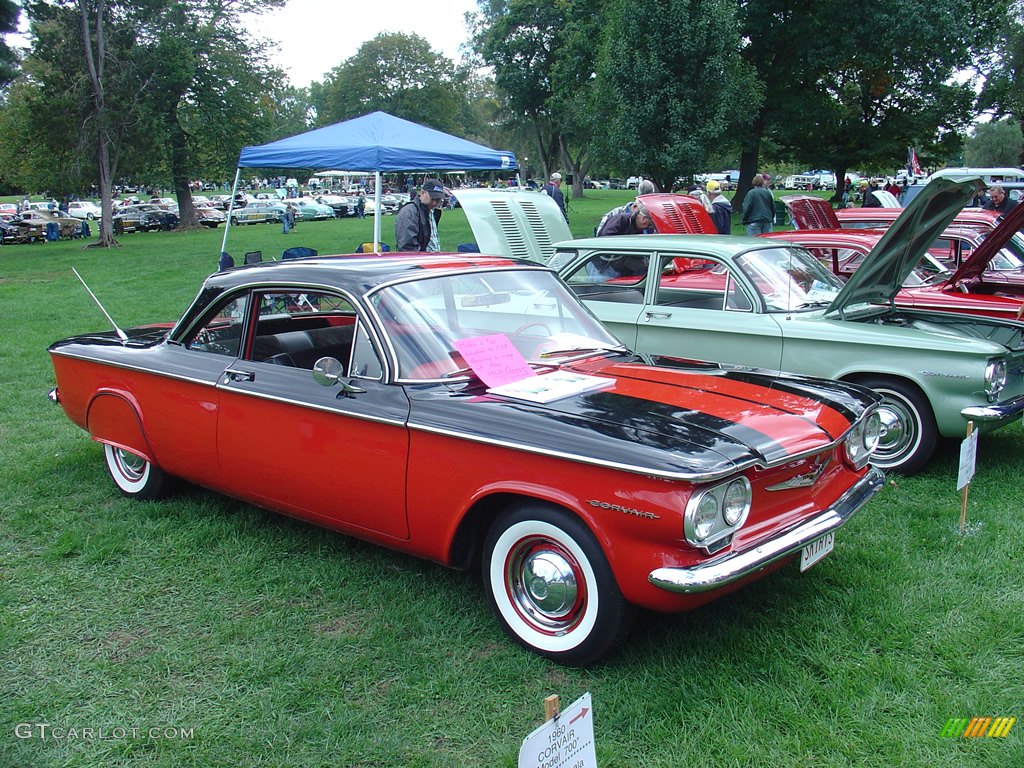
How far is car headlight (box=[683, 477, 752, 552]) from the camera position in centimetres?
285

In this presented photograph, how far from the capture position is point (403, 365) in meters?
3.71

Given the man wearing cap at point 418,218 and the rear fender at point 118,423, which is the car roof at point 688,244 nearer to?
the man wearing cap at point 418,218

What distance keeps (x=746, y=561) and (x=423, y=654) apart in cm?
139

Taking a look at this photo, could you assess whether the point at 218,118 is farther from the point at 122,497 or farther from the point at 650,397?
the point at 650,397

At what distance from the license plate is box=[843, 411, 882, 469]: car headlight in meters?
0.49

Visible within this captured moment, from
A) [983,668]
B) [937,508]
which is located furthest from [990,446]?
[983,668]

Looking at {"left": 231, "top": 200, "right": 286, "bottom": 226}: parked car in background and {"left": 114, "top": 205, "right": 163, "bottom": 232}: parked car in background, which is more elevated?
{"left": 231, "top": 200, "right": 286, "bottom": 226}: parked car in background

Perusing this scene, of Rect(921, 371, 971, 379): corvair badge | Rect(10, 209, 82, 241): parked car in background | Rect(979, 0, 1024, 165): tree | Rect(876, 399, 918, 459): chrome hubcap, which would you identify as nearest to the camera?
Rect(921, 371, 971, 379): corvair badge

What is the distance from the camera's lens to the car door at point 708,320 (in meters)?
5.89

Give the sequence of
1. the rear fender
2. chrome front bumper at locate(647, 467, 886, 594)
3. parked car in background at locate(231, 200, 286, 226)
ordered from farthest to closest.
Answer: parked car in background at locate(231, 200, 286, 226)
the rear fender
chrome front bumper at locate(647, 467, 886, 594)

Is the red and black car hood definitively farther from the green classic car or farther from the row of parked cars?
the green classic car

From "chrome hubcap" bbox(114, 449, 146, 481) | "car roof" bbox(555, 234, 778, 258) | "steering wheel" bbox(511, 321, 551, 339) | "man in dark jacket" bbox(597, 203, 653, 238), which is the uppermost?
"man in dark jacket" bbox(597, 203, 653, 238)

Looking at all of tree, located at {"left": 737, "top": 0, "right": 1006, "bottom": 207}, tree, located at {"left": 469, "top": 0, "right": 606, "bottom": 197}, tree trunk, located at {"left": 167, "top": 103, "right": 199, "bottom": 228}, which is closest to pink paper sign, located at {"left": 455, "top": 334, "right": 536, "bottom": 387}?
tree, located at {"left": 737, "top": 0, "right": 1006, "bottom": 207}

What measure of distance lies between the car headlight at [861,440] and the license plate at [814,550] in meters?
0.49
